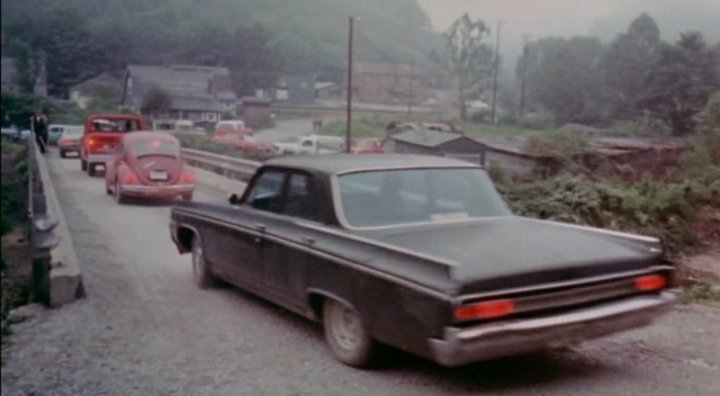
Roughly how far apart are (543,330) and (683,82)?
88.7 inches

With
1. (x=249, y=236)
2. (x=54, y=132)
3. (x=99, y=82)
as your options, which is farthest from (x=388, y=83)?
(x=54, y=132)

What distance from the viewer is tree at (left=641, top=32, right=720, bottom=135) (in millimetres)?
4180

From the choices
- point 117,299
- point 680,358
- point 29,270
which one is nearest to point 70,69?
point 29,270

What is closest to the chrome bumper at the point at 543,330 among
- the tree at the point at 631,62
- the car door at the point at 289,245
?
the car door at the point at 289,245

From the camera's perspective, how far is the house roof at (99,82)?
297cm

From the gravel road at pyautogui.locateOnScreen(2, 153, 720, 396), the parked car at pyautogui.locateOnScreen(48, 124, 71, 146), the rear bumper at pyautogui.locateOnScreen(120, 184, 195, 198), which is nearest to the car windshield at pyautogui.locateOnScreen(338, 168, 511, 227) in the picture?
the gravel road at pyautogui.locateOnScreen(2, 153, 720, 396)

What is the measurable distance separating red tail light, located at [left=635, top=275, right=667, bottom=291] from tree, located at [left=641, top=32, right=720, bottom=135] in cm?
139

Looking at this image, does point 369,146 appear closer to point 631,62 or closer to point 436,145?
point 436,145

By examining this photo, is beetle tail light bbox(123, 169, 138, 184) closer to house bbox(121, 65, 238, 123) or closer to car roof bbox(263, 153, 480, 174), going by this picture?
house bbox(121, 65, 238, 123)

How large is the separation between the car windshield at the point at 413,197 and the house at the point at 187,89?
649mm

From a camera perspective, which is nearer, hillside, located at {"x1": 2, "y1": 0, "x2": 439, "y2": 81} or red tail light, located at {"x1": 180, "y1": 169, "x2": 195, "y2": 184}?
hillside, located at {"x1": 2, "y1": 0, "x2": 439, "y2": 81}

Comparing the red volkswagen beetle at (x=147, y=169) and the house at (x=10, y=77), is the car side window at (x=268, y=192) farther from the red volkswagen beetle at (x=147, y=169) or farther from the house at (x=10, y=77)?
the house at (x=10, y=77)

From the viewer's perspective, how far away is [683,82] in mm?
4336

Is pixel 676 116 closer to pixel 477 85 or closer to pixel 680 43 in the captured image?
pixel 680 43
